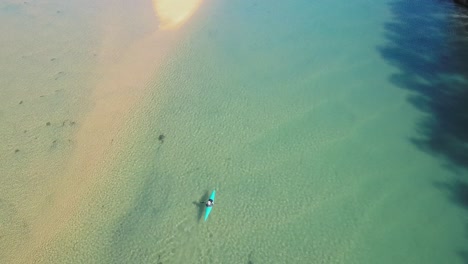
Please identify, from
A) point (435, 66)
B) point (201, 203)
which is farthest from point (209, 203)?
point (435, 66)

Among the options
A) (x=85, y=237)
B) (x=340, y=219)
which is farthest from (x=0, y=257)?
(x=340, y=219)

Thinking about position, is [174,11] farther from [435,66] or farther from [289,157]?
[435,66]

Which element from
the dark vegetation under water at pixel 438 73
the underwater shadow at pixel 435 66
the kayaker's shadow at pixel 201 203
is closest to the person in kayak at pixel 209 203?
the kayaker's shadow at pixel 201 203

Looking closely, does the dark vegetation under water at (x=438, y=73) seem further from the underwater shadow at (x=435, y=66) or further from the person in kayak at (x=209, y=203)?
the person in kayak at (x=209, y=203)

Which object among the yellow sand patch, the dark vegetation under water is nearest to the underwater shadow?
the dark vegetation under water

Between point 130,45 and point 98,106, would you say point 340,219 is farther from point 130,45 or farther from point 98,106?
point 130,45

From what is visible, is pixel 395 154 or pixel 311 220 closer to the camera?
pixel 311 220

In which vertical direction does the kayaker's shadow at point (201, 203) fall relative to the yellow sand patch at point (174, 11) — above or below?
below
